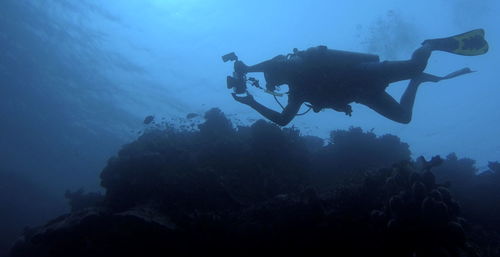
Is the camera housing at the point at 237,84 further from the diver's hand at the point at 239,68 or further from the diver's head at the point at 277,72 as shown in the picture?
the diver's head at the point at 277,72

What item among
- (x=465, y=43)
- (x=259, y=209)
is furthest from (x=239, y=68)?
(x=465, y=43)

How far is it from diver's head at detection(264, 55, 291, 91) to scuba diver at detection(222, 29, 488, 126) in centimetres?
2

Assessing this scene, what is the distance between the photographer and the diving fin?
688 centimetres

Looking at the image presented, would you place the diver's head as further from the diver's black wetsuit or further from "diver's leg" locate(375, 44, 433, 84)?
"diver's leg" locate(375, 44, 433, 84)

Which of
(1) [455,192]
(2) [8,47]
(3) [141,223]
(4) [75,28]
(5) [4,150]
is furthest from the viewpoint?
(5) [4,150]

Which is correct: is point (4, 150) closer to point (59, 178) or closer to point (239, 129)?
point (59, 178)

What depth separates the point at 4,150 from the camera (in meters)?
60.7

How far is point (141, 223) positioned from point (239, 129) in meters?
7.00

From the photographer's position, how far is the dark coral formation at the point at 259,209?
5.95 metres

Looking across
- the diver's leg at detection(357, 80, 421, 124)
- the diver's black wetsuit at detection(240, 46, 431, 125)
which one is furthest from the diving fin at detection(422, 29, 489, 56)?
the diver's leg at detection(357, 80, 421, 124)

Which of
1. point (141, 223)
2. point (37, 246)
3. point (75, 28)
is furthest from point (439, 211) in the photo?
point (75, 28)

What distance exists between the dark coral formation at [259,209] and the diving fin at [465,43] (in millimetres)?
2316

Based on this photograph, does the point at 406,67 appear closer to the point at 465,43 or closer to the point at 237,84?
the point at 465,43

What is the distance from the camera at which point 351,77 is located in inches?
277
